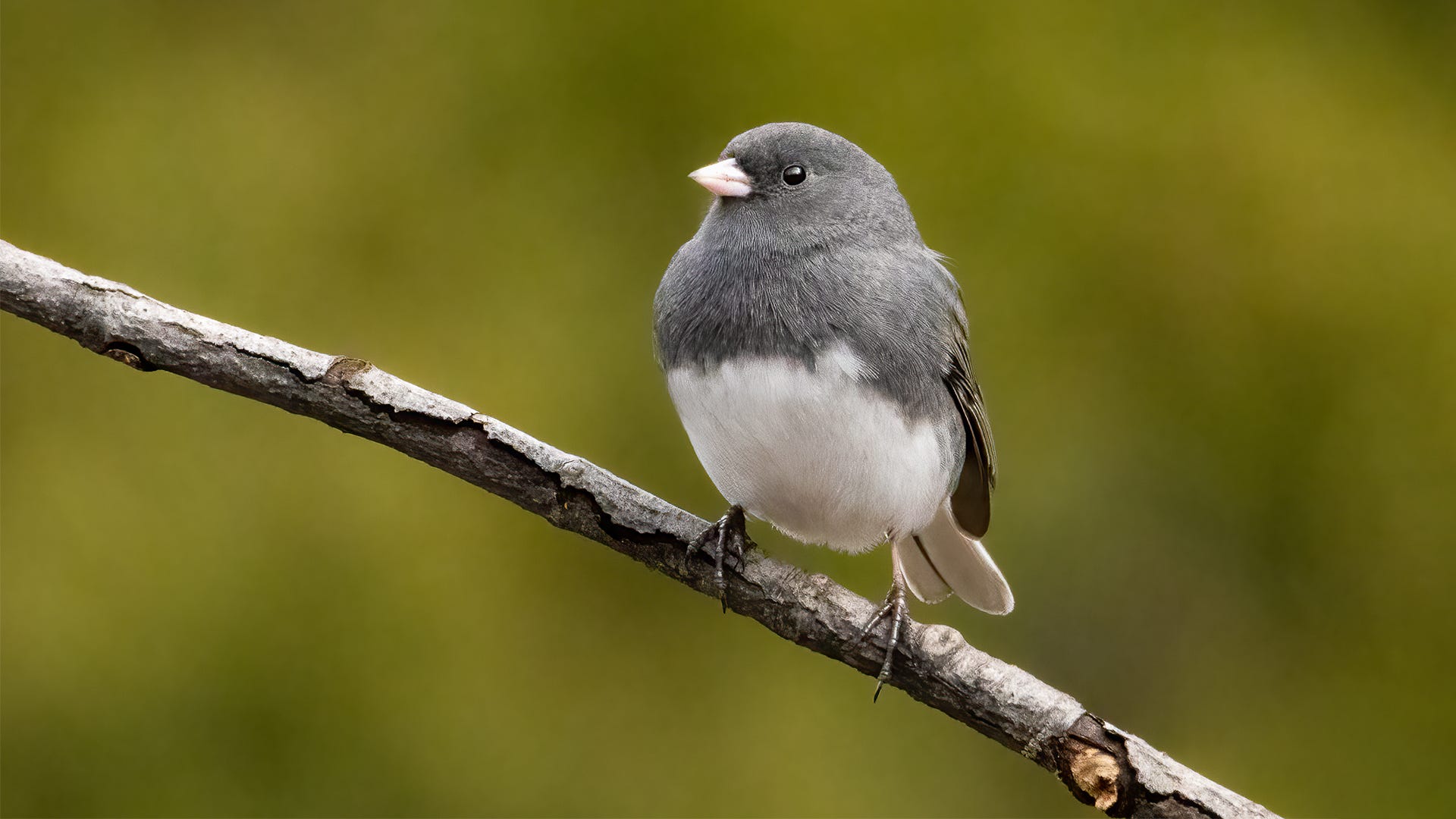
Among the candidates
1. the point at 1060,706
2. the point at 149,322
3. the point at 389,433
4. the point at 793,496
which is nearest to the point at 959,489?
the point at 793,496

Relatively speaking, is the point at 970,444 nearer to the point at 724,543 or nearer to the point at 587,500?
the point at 724,543

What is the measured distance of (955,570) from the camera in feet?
5.96

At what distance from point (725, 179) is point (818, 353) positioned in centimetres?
30

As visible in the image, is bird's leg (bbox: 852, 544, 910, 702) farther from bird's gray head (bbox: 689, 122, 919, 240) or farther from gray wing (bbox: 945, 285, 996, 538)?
bird's gray head (bbox: 689, 122, 919, 240)

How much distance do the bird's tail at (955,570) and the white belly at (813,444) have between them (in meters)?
0.25

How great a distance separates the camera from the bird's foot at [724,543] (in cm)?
142

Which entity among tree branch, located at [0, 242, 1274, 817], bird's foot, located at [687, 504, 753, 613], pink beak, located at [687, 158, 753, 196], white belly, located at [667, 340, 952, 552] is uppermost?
pink beak, located at [687, 158, 753, 196]

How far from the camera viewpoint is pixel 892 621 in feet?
4.55

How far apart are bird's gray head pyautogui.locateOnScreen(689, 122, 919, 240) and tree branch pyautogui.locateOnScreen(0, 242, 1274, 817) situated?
1.32 ft

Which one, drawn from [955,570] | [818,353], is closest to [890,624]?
[818,353]

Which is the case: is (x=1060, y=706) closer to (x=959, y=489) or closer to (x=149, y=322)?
(x=959, y=489)

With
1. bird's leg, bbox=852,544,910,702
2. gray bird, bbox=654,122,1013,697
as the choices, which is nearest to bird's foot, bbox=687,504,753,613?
gray bird, bbox=654,122,1013,697

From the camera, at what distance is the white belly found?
1.35 m

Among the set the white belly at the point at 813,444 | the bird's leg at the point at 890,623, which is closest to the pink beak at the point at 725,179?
the white belly at the point at 813,444
